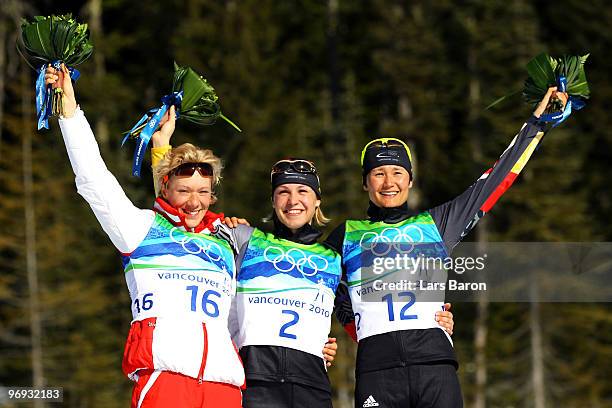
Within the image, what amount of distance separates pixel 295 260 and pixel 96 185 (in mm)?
1233

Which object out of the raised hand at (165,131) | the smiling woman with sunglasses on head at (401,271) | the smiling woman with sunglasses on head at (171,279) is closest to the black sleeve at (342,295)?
the smiling woman with sunglasses on head at (401,271)

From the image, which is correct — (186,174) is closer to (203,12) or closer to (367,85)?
(203,12)

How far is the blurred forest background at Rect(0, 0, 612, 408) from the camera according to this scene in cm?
2755

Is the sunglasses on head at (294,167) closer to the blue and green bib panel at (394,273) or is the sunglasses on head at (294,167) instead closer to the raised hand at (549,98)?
the blue and green bib panel at (394,273)

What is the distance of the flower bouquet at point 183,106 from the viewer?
683 centimetres

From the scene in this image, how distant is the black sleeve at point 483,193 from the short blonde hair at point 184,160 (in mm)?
1305

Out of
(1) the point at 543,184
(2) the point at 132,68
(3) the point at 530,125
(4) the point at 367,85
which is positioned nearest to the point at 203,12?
(2) the point at 132,68

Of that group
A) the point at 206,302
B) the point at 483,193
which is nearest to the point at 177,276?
the point at 206,302

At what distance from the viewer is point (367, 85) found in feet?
126

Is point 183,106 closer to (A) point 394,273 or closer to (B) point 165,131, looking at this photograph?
(B) point 165,131

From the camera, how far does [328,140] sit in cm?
3256

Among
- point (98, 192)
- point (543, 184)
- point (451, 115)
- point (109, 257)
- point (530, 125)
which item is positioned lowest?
point (98, 192)

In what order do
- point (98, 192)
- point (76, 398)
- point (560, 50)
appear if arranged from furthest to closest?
point (560, 50) < point (76, 398) < point (98, 192)

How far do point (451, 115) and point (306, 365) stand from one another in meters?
31.4
